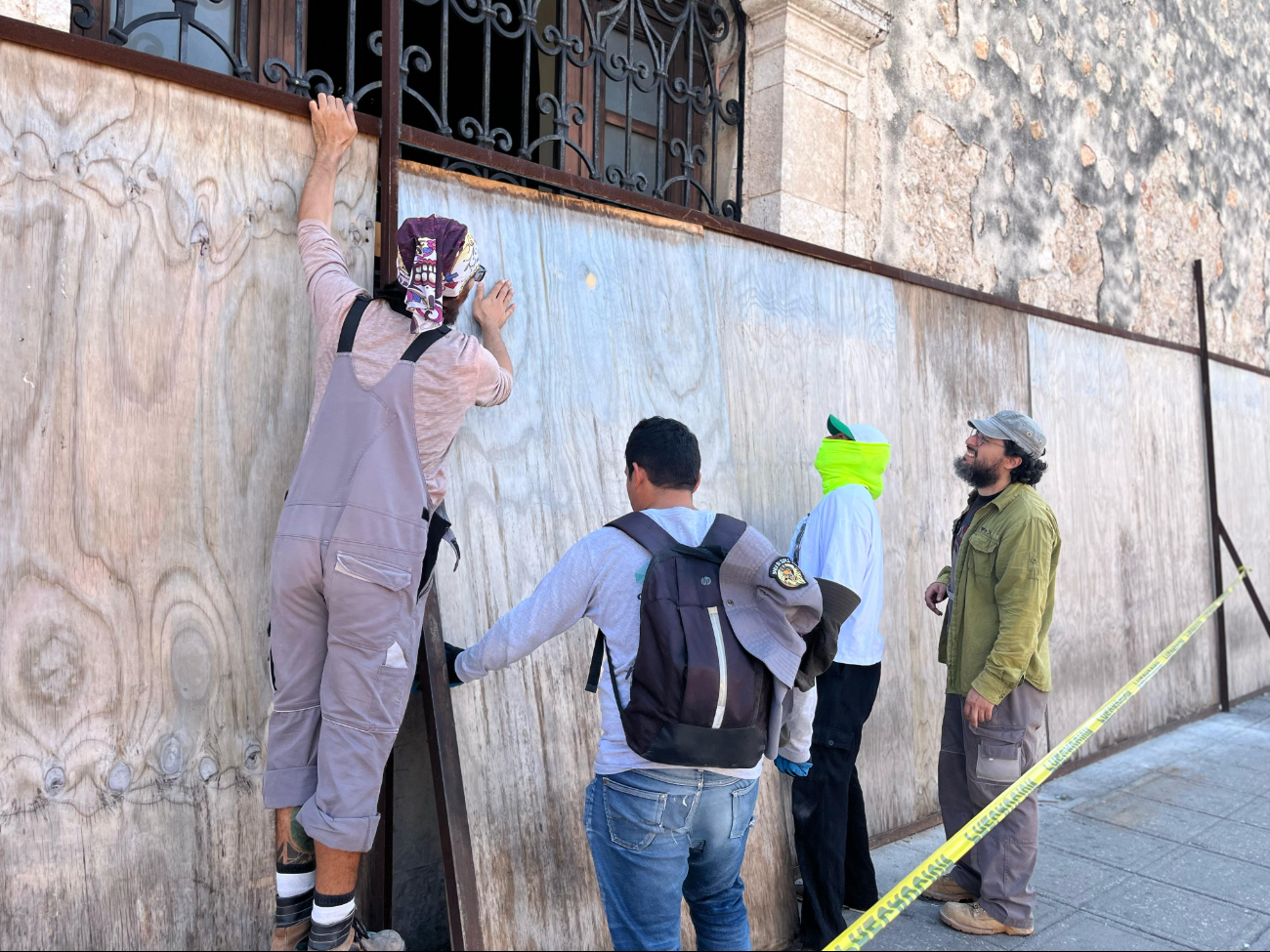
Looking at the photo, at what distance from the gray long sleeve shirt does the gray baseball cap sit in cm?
164

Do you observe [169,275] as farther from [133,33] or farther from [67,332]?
[133,33]

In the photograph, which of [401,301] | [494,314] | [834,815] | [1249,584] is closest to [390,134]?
[494,314]

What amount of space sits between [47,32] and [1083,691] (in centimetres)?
541

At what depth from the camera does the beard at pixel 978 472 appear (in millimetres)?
3602

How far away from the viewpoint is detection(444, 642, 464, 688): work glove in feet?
7.98

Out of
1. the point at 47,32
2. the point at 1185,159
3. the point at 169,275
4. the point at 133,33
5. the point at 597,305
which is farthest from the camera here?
the point at 1185,159

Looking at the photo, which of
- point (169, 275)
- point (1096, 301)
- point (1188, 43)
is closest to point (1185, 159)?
point (1188, 43)

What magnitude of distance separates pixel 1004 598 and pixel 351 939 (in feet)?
7.62

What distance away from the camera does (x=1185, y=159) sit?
703 centimetres

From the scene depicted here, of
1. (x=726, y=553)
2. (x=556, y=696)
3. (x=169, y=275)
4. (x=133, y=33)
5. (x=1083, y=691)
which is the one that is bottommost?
(x=1083, y=691)

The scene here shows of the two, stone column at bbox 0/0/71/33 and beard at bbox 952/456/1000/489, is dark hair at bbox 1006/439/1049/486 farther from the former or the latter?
stone column at bbox 0/0/71/33

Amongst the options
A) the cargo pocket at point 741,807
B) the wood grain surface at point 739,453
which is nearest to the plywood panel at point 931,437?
the wood grain surface at point 739,453

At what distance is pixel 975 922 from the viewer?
336 cm

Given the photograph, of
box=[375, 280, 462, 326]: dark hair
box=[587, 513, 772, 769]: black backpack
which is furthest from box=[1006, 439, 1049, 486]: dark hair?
box=[375, 280, 462, 326]: dark hair
